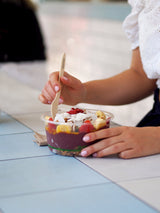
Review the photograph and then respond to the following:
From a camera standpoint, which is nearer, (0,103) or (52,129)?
(52,129)

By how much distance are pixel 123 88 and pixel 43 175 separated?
2.12 feet

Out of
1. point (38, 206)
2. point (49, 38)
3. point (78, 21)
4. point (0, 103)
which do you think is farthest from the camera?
point (49, 38)

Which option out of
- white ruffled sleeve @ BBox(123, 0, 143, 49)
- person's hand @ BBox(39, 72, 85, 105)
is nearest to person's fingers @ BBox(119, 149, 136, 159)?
person's hand @ BBox(39, 72, 85, 105)

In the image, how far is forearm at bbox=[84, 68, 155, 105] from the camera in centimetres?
150

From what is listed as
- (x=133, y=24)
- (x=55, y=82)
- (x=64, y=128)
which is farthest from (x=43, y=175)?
(x=133, y=24)

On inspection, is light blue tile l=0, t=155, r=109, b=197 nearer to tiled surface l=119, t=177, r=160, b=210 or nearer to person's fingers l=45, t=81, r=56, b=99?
tiled surface l=119, t=177, r=160, b=210

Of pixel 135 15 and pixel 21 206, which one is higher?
pixel 135 15

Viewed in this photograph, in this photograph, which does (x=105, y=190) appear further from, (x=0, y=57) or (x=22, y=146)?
(x=0, y=57)

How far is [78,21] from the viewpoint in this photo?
679cm

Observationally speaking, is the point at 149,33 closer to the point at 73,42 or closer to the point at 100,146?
the point at 100,146

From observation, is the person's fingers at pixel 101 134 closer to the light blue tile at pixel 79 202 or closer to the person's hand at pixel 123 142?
the person's hand at pixel 123 142

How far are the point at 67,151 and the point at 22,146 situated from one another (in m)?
0.17

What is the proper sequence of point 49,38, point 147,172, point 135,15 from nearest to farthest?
point 147,172
point 135,15
point 49,38

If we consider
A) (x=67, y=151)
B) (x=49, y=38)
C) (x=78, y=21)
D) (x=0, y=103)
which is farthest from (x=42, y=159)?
(x=49, y=38)
